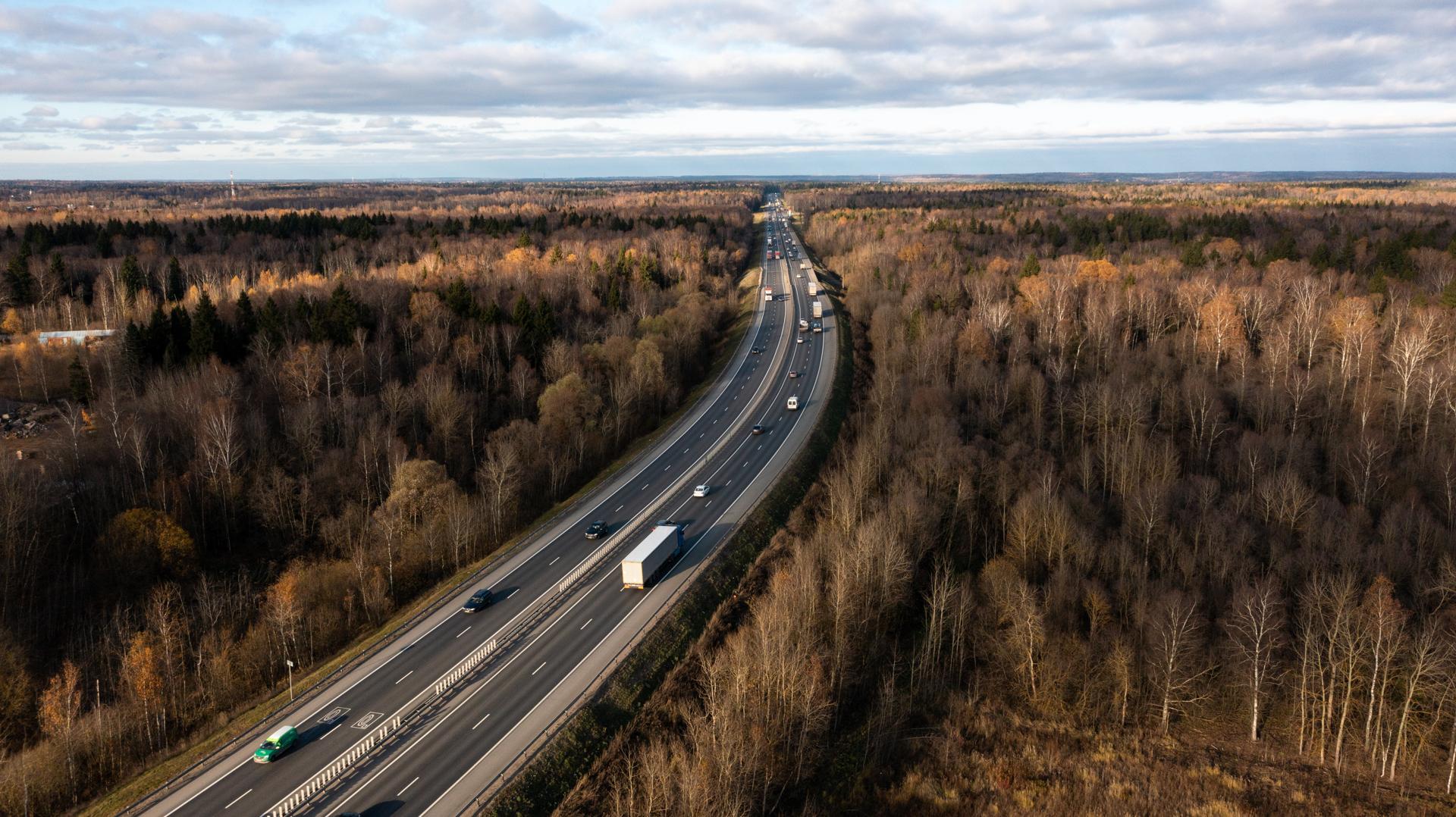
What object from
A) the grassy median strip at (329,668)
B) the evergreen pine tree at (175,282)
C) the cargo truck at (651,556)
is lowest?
the grassy median strip at (329,668)

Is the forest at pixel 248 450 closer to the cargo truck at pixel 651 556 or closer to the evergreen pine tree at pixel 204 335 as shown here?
the evergreen pine tree at pixel 204 335

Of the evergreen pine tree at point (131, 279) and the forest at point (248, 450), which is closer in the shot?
the forest at point (248, 450)

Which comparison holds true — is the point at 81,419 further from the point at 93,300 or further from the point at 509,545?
the point at 93,300

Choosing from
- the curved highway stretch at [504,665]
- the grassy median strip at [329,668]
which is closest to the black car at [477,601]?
the curved highway stretch at [504,665]

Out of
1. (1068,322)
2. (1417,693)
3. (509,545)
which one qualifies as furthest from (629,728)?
(1068,322)

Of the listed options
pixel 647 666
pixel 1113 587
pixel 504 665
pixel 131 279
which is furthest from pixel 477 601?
pixel 131 279

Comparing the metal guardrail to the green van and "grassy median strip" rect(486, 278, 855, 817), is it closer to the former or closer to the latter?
the green van

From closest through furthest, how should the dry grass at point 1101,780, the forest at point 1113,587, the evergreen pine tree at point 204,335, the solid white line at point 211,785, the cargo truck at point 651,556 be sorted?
1. the solid white line at point 211,785
2. the dry grass at point 1101,780
3. the forest at point 1113,587
4. the cargo truck at point 651,556
5. the evergreen pine tree at point 204,335

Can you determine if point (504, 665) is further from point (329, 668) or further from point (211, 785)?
point (211, 785)
